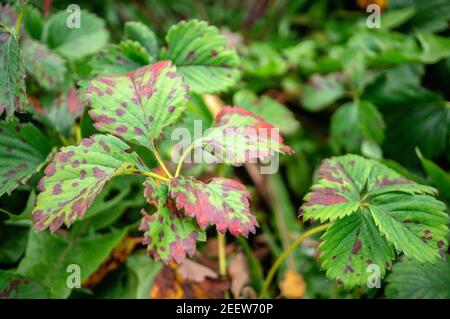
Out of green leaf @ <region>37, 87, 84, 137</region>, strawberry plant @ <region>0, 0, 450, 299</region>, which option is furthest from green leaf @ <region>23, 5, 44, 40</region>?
green leaf @ <region>37, 87, 84, 137</region>

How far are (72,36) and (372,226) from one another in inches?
32.4

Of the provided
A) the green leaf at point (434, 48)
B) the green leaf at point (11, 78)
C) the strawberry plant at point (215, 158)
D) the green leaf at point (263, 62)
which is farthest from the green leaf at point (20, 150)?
the green leaf at point (434, 48)

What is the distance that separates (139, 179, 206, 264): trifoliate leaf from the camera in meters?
0.64

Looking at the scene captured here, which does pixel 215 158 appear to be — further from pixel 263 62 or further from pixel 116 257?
pixel 263 62

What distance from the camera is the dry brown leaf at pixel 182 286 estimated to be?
88cm

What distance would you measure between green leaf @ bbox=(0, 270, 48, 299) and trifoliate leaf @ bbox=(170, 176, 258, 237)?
1.17 ft

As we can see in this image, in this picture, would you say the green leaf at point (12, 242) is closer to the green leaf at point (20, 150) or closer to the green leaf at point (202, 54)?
the green leaf at point (20, 150)

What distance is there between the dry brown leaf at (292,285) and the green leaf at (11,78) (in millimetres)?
645

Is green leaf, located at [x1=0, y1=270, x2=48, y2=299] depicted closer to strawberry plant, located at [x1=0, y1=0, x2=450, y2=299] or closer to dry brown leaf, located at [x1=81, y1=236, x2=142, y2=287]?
strawberry plant, located at [x1=0, y1=0, x2=450, y2=299]

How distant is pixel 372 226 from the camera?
27.6 inches

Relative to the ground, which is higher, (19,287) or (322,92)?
(322,92)

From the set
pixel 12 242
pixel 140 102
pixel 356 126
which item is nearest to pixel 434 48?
pixel 356 126

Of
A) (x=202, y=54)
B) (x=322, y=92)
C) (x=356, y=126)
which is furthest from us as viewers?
(x=322, y=92)
